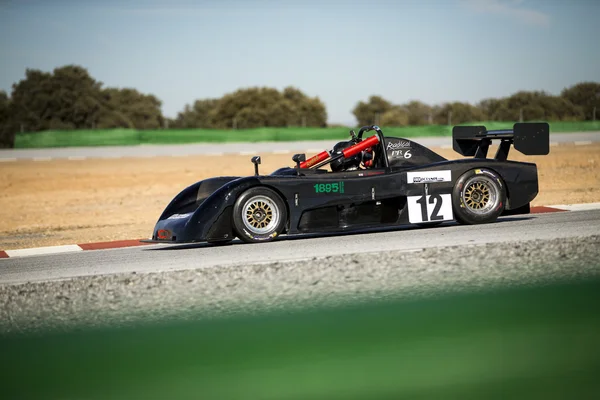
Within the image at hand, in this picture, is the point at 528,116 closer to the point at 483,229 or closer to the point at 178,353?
the point at 483,229

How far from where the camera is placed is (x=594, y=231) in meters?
8.02

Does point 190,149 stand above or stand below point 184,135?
below

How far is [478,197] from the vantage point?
28.7ft

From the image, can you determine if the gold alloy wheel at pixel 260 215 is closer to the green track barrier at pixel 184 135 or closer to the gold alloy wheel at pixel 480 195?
the gold alloy wheel at pixel 480 195

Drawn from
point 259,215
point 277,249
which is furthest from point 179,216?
point 277,249

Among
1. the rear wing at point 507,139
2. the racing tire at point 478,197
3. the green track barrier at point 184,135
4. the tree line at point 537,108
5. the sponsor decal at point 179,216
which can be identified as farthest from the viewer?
the tree line at point 537,108

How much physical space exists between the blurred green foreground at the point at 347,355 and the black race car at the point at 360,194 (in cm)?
216

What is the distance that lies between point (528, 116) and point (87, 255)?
54.2 m

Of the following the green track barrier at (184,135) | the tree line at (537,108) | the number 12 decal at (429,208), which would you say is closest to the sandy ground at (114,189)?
the number 12 decal at (429,208)

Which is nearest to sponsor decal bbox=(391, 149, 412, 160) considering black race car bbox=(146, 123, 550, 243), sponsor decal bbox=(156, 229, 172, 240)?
black race car bbox=(146, 123, 550, 243)

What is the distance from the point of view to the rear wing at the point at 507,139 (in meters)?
8.97

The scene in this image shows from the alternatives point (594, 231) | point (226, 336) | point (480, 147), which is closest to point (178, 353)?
point (226, 336)

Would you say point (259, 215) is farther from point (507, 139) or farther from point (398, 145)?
point (507, 139)

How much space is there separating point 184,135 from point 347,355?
40.3m
